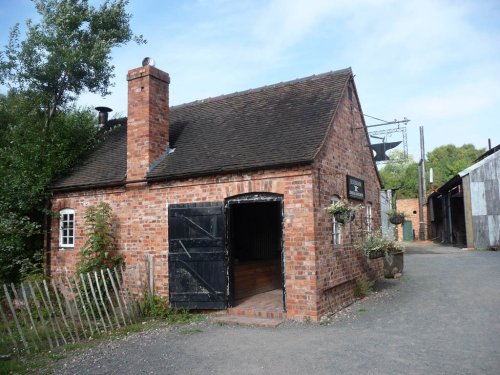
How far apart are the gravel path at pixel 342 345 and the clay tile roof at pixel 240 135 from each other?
3.44 m

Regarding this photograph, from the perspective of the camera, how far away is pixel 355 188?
11516 millimetres

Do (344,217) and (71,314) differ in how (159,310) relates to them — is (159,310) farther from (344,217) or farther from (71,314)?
(344,217)

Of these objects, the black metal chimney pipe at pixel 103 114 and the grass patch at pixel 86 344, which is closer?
the grass patch at pixel 86 344

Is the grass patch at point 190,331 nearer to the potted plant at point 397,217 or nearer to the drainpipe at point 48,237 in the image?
the drainpipe at point 48,237

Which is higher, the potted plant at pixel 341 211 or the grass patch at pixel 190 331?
the potted plant at pixel 341 211

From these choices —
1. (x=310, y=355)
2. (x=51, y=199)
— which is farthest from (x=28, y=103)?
(x=310, y=355)

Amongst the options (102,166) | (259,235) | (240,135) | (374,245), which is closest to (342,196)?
(374,245)

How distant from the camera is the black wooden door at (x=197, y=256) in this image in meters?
9.62

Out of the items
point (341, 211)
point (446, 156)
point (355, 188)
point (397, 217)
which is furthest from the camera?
point (446, 156)

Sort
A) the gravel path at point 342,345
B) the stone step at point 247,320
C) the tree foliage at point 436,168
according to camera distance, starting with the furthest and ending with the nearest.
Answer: the tree foliage at point 436,168 → the stone step at point 247,320 → the gravel path at point 342,345

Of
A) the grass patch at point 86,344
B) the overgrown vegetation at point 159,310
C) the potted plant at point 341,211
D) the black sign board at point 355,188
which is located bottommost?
the grass patch at point 86,344

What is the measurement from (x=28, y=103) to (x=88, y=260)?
22.7ft

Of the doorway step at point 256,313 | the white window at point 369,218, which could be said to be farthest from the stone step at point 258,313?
the white window at point 369,218

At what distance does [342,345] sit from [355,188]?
5.44 metres
